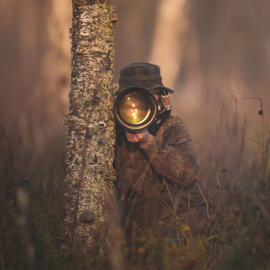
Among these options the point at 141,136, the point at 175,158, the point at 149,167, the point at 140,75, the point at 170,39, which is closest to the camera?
the point at 141,136

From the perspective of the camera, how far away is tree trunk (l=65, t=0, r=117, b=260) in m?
1.64

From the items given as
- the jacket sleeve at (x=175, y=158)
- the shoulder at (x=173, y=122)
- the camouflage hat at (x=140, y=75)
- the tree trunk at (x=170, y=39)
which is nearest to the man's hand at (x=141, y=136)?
the jacket sleeve at (x=175, y=158)

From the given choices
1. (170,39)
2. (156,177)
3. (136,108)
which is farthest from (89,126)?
(170,39)

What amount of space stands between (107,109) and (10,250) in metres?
1.08

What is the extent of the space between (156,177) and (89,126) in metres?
0.84

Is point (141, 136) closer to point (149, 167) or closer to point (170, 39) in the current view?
point (149, 167)

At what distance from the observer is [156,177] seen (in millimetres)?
2186

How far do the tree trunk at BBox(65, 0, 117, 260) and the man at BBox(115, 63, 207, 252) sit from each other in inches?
15.4

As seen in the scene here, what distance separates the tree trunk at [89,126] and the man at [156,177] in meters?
0.39

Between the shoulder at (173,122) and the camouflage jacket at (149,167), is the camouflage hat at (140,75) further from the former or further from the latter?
the camouflage jacket at (149,167)

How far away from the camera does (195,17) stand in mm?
10602

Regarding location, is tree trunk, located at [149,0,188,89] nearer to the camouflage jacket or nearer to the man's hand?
the camouflage jacket

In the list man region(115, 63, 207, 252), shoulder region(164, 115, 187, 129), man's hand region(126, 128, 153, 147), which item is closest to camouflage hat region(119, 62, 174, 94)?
man region(115, 63, 207, 252)

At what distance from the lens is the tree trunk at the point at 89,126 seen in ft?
5.38
